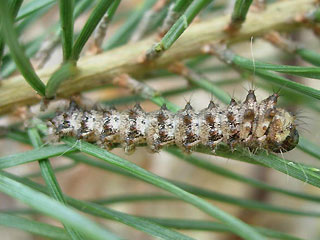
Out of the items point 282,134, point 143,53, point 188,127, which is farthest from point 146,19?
point 282,134

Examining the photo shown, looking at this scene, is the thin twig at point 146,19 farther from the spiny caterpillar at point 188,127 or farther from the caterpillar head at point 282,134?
the caterpillar head at point 282,134

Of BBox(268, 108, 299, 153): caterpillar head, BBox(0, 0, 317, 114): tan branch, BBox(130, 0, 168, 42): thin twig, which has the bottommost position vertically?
BBox(268, 108, 299, 153): caterpillar head

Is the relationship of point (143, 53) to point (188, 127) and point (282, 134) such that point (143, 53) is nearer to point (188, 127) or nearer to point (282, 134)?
point (188, 127)

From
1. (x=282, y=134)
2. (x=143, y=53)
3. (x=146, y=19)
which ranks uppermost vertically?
(x=146, y=19)

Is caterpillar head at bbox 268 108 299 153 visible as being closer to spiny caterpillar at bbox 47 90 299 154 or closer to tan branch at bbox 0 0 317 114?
spiny caterpillar at bbox 47 90 299 154

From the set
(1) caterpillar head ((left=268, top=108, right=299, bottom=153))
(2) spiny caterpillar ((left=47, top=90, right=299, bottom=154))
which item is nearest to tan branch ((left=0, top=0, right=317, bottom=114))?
(2) spiny caterpillar ((left=47, top=90, right=299, bottom=154))

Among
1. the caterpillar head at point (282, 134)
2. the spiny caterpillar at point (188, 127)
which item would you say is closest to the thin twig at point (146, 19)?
the spiny caterpillar at point (188, 127)

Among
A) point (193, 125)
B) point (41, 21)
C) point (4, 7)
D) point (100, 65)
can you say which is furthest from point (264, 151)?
point (41, 21)
